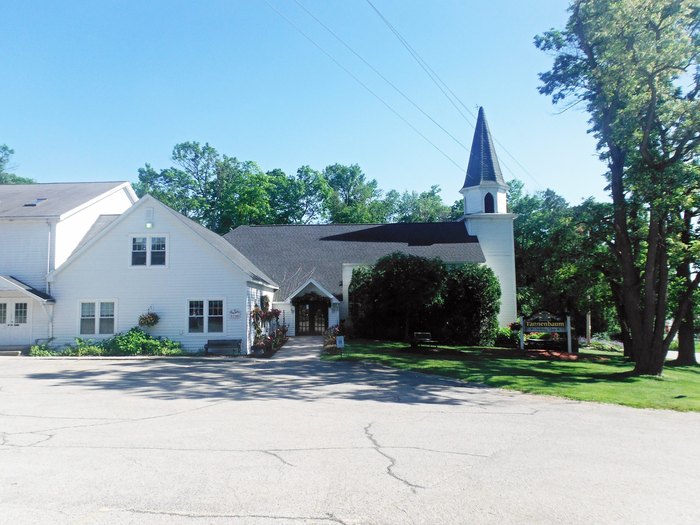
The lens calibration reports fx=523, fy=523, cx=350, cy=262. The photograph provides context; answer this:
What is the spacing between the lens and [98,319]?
23.7 m

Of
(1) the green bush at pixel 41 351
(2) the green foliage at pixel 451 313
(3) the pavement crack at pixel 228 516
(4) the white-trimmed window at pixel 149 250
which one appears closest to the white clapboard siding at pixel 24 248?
(1) the green bush at pixel 41 351

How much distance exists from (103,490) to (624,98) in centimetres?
2010

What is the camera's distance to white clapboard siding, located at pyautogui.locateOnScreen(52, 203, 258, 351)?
23453 mm

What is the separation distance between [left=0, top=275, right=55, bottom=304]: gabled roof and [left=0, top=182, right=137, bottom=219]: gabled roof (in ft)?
10.2

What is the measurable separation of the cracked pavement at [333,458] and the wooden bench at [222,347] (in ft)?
29.7

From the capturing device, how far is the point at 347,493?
569 centimetres

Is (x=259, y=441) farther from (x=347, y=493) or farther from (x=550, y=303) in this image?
(x=550, y=303)

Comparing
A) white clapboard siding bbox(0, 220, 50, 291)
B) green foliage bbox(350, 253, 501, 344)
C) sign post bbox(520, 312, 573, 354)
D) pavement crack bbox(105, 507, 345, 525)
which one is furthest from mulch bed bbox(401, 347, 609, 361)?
pavement crack bbox(105, 507, 345, 525)

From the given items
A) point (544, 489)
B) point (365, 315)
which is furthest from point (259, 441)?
point (365, 315)

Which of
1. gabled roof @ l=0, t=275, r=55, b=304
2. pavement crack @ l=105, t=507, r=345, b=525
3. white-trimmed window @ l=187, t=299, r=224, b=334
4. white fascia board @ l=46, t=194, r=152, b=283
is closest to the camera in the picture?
pavement crack @ l=105, t=507, r=345, b=525

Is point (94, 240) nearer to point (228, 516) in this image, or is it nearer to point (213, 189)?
point (228, 516)

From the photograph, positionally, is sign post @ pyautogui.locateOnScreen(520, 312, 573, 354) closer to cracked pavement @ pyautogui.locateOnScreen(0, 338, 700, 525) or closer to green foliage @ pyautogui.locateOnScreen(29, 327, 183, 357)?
cracked pavement @ pyautogui.locateOnScreen(0, 338, 700, 525)

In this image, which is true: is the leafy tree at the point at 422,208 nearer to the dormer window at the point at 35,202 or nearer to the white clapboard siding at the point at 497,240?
the white clapboard siding at the point at 497,240

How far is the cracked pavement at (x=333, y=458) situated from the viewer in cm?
525
